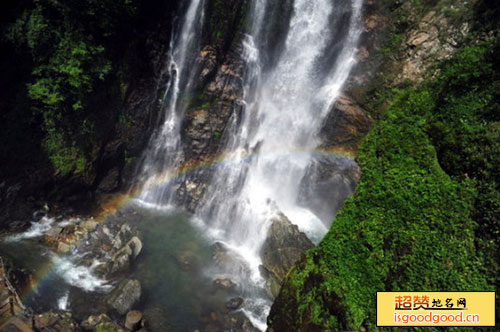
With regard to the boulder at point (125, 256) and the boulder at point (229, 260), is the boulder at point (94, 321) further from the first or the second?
the boulder at point (229, 260)

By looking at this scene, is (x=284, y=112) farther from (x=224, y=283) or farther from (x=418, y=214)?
(x=418, y=214)

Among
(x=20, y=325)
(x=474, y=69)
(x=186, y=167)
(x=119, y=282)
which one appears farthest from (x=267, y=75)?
(x=20, y=325)

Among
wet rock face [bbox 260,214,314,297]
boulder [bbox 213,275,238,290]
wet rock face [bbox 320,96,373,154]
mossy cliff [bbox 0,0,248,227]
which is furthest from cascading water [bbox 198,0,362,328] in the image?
boulder [bbox 213,275,238,290]

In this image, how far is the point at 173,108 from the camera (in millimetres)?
21688

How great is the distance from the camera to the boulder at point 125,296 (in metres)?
12.8

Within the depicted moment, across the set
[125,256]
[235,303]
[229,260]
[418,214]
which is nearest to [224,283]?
[235,303]

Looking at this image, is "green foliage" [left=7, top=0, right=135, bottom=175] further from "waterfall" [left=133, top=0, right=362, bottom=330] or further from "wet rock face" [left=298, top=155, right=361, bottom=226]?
"wet rock face" [left=298, top=155, right=361, bottom=226]

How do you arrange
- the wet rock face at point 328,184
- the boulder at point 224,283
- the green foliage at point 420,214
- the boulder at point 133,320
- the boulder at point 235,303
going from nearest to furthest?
the green foliage at point 420,214
the boulder at point 133,320
the boulder at point 235,303
the boulder at point 224,283
the wet rock face at point 328,184

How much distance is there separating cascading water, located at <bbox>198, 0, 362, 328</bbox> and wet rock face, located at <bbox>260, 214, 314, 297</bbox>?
2734 millimetres

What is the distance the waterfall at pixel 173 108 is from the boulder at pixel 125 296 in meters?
8.51

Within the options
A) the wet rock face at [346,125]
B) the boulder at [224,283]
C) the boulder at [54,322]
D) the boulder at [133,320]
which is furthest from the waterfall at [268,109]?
the boulder at [54,322]

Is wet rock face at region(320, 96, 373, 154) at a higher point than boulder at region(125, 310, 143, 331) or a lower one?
higher

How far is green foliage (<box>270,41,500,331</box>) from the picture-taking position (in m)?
7.36

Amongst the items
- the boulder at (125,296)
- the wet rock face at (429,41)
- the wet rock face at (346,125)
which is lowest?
the boulder at (125,296)
